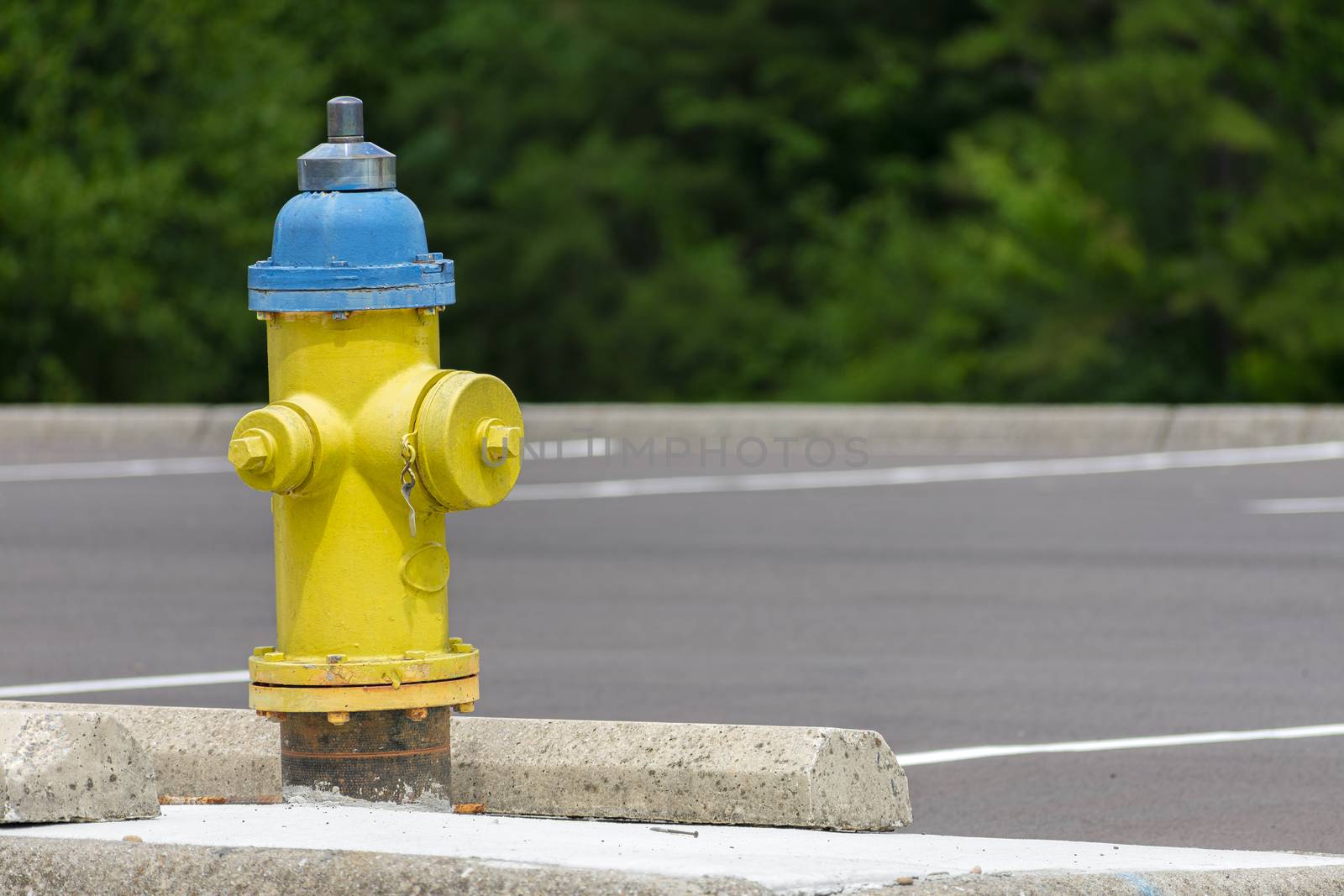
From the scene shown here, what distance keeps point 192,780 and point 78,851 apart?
125 centimetres

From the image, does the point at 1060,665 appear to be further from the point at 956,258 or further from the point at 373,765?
the point at 956,258

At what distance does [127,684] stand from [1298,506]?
6.62m

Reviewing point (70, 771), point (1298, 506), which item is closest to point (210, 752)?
point (70, 771)

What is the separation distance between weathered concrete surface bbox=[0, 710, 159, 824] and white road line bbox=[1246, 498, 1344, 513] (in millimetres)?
8122

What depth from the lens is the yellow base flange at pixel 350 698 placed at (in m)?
4.23

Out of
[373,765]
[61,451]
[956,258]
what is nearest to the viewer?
[373,765]

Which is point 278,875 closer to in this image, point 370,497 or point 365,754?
→ point 365,754

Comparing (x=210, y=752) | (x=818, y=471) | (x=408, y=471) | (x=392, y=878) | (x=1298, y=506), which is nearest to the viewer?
(x=392, y=878)

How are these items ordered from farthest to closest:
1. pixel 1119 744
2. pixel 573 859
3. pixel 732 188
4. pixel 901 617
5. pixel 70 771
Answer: pixel 732 188, pixel 901 617, pixel 1119 744, pixel 70 771, pixel 573 859

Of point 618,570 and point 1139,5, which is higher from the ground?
point 1139,5

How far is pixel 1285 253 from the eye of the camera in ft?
70.3

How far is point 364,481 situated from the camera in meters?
4.32

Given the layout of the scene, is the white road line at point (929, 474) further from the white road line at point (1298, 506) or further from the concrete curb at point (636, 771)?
the concrete curb at point (636, 771)

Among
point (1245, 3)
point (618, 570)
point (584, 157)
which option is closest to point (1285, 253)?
point (1245, 3)
